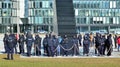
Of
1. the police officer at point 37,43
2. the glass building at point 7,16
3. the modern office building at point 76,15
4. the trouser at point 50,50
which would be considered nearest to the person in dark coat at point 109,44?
the trouser at point 50,50

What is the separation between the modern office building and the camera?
135 m

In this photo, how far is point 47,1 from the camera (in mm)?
135750

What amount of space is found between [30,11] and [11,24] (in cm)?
750

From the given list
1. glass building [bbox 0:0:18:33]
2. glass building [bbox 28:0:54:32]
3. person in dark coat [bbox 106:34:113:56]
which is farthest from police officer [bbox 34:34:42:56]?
glass building [bbox 0:0:18:33]

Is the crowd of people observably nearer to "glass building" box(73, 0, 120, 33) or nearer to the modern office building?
the modern office building

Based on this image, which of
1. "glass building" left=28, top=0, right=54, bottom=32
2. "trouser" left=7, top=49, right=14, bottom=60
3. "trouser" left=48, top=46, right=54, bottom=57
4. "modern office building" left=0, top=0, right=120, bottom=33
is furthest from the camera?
"glass building" left=28, top=0, right=54, bottom=32

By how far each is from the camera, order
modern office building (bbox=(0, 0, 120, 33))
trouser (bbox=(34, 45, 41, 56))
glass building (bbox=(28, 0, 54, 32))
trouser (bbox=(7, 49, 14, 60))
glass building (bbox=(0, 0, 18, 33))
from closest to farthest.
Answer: trouser (bbox=(7, 49, 14, 60))
trouser (bbox=(34, 45, 41, 56))
modern office building (bbox=(0, 0, 120, 33))
glass building (bbox=(28, 0, 54, 32))
glass building (bbox=(0, 0, 18, 33))

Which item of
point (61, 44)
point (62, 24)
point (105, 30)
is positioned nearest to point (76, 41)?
point (61, 44)

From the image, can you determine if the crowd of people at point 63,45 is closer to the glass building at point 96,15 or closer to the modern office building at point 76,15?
the modern office building at point 76,15

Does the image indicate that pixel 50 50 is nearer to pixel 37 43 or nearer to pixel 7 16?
pixel 37 43

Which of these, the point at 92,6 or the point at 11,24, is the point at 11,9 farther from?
the point at 92,6

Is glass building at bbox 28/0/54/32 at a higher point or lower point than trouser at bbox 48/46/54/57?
higher

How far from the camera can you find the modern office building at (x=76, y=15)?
443 ft

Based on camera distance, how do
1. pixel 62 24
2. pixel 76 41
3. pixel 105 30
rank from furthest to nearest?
pixel 105 30 < pixel 62 24 < pixel 76 41
